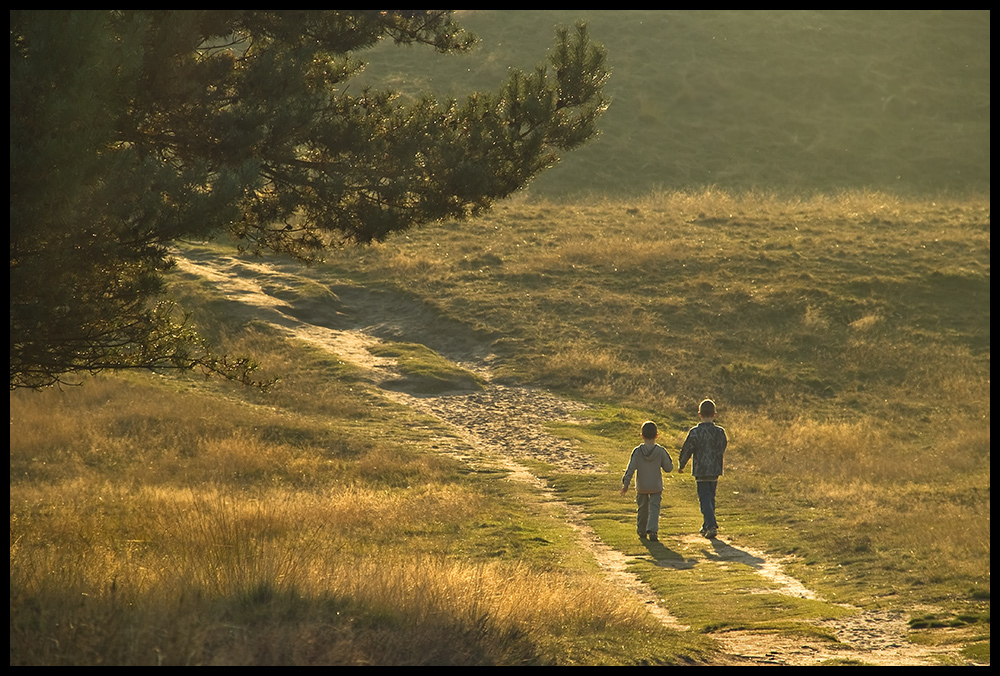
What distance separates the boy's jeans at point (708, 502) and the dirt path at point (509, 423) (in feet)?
0.90

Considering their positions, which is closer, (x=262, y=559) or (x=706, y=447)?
(x=262, y=559)

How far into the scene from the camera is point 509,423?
2458 cm

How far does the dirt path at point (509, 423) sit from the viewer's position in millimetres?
8836

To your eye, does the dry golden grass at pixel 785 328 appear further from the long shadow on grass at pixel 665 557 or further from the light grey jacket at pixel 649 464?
the light grey jacket at pixel 649 464

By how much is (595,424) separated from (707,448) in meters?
10.5

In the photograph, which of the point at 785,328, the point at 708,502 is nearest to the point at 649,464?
the point at 708,502

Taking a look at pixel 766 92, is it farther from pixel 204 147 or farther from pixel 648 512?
pixel 204 147

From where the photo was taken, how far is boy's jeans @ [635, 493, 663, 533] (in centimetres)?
1412

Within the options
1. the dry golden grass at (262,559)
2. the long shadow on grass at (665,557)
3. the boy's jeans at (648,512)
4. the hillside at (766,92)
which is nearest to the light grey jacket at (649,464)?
the boy's jeans at (648,512)

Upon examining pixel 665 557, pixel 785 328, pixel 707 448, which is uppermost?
pixel 707 448

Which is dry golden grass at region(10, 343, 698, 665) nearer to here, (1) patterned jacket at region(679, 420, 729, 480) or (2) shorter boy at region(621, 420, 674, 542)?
(2) shorter boy at region(621, 420, 674, 542)

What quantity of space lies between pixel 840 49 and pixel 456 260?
45.4m

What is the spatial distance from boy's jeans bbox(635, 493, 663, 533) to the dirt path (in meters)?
0.53
